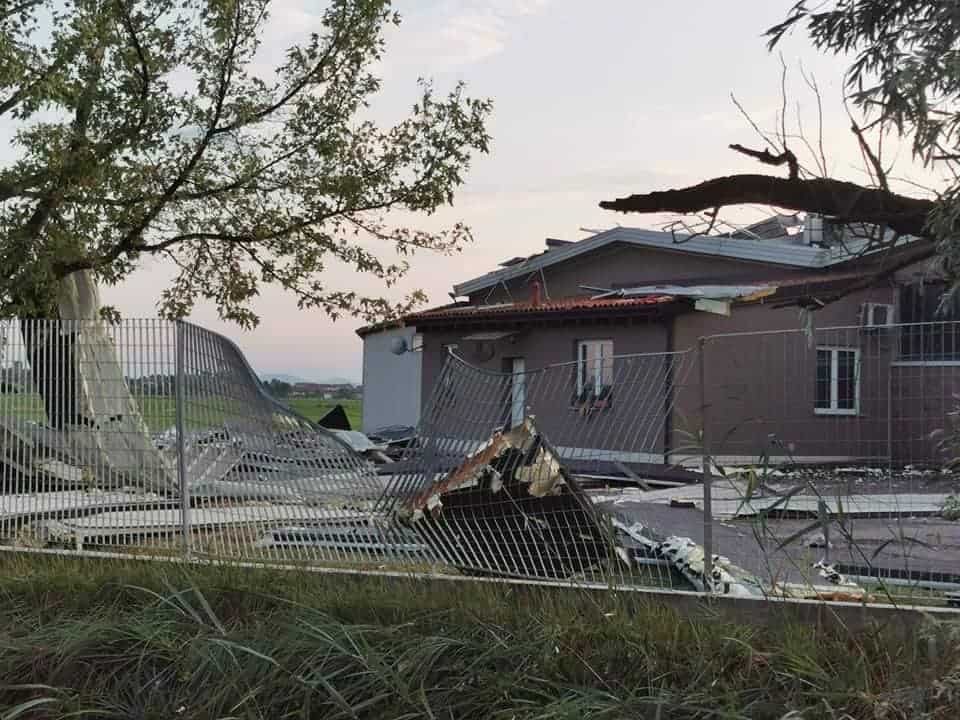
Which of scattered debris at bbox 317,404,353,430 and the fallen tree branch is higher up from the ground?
the fallen tree branch

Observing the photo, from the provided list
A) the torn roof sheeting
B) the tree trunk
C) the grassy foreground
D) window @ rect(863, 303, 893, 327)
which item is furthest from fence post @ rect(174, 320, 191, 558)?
window @ rect(863, 303, 893, 327)

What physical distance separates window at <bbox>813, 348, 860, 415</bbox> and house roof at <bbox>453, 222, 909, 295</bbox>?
11524mm

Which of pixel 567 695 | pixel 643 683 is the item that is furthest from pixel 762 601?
pixel 567 695

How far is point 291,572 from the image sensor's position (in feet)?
18.4

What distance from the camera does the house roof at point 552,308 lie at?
63.7ft

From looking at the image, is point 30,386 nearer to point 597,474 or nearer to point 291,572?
point 291,572

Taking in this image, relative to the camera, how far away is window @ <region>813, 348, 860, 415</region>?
6.13 m

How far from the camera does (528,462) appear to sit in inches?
240

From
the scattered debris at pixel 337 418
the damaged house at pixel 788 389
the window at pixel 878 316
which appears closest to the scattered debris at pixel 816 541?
the damaged house at pixel 788 389

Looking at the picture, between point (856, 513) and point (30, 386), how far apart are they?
18.5 ft

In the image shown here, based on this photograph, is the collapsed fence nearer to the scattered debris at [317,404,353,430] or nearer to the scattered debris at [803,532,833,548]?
the scattered debris at [803,532,833,548]

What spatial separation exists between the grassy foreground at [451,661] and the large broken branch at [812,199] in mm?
1662

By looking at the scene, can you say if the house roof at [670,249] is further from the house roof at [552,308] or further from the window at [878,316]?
the window at [878,316]

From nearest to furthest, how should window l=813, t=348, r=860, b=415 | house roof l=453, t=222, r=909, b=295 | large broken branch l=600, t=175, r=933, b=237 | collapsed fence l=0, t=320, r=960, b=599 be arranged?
large broken branch l=600, t=175, r=933, b=237
collapsed fence l=0, t=320, r=960, b=599
window l=813, t=348, r=860, b=415
house roof l=453, t=222, r=909, b=295
